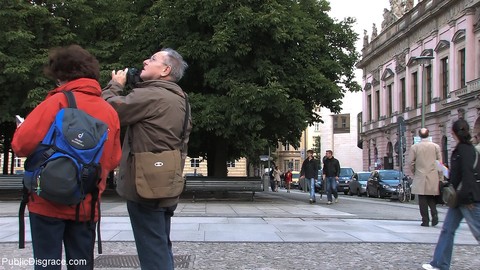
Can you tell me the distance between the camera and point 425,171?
9.98 metres

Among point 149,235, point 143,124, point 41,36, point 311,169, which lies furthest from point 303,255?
point 41,36

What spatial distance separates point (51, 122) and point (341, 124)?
292 ft

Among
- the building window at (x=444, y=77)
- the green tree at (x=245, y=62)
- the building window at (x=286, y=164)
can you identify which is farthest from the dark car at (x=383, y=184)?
the building window at (x=286, y=164)

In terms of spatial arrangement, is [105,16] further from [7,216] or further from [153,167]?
[153,167]

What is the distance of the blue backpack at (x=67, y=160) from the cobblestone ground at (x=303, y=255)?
3106 millimetres

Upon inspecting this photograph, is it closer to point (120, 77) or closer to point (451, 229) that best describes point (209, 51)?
point (451, 229)

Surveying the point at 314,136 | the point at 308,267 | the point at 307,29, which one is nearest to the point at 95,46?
the point at 307,29

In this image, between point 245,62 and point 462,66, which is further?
point 462,66

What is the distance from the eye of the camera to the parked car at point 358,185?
100 feet

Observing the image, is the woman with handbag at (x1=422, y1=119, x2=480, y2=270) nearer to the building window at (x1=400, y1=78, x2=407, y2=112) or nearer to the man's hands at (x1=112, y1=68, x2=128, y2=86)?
the man's hands at (x1=112, y1=68, x2=128, y2=86)

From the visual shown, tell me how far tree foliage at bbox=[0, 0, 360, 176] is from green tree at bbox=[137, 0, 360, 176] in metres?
0.03

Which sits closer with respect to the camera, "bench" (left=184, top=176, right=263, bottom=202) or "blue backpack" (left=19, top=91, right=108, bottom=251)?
"blue backpack" (left=19, top=91, right=108, bottom=251)

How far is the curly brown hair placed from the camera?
3.33m

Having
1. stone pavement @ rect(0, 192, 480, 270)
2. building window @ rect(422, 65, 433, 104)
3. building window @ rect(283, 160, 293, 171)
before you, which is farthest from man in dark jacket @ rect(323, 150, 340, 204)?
building window @ rect(283, 160, 293, 171)
